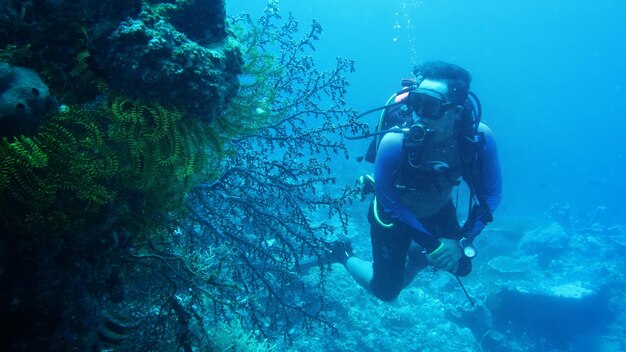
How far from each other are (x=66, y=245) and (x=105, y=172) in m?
0.51

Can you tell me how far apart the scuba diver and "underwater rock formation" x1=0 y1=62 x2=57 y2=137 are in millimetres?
4129

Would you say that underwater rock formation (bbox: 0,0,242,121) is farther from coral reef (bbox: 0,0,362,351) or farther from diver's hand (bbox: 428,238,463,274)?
diver's hand (bbox: 428,238,463,274)

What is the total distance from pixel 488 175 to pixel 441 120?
142cm

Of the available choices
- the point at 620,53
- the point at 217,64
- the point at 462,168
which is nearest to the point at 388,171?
the point at 462,168

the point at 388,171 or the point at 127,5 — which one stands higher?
the point at 127,5

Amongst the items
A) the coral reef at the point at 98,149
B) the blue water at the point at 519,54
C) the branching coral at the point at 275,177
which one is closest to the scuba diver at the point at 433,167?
the branching coral at the point at 275,177

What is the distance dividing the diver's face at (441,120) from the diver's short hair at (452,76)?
0.11m

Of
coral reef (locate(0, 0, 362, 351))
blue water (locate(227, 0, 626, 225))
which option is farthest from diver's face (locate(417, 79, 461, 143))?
blue water (locate(227, 0, 626, 225))

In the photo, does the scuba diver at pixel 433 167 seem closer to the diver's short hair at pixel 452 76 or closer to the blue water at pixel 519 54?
the diver's short hair at pixel 452 76

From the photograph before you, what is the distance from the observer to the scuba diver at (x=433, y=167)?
15.9 feet

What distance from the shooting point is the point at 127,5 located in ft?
6.96

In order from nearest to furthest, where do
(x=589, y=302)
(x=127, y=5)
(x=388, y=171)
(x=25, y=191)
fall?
(x=25, y=191) < (x=127, y=5) < (x=388, y=171) < (x=589, y=302)

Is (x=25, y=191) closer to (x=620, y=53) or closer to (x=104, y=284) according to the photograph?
(x=104, y=284)

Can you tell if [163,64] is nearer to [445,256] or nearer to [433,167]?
[433,167]
